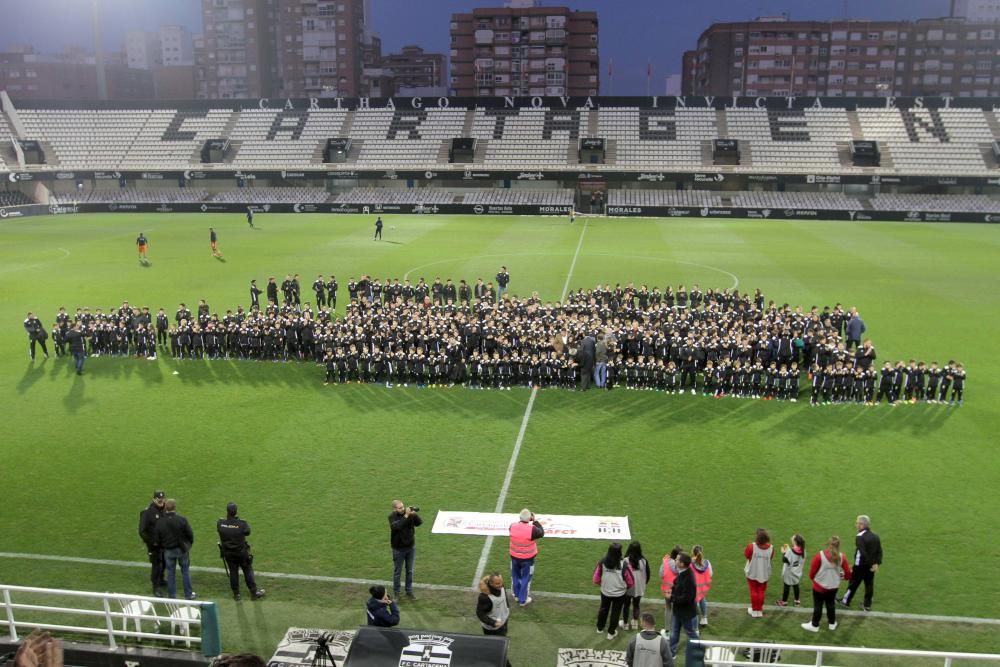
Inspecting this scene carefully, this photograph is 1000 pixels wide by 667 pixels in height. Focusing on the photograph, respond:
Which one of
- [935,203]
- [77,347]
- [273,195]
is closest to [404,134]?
[273,195]

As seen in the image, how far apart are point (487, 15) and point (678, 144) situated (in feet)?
173

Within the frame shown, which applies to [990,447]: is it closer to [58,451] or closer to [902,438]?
[902,438]

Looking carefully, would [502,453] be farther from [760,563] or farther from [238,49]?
[238,49]

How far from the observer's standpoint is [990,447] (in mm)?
17188

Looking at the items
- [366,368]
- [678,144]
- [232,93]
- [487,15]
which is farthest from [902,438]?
[232,93]

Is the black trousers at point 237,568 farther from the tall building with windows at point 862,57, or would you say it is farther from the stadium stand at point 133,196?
the tall building with windows at point 862,57

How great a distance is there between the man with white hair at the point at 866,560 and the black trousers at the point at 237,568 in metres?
8.55

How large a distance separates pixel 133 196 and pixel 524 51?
64.2 meters

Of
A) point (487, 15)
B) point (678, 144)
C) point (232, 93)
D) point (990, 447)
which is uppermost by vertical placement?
point (487, 15)

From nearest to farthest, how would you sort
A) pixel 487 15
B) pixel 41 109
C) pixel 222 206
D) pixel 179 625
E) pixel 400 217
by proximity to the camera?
pixel 179 625
pixel 400 217
pixel 222 206
pixel 41 109
pixel 487 15

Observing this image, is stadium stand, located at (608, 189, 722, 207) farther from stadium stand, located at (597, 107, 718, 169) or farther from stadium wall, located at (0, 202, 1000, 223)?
stadium wall, located at (0, 202, 1000, 223)

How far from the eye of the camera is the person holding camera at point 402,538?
439 inches

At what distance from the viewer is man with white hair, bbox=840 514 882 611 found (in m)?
10.8

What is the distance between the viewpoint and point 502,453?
1688 centimetres
